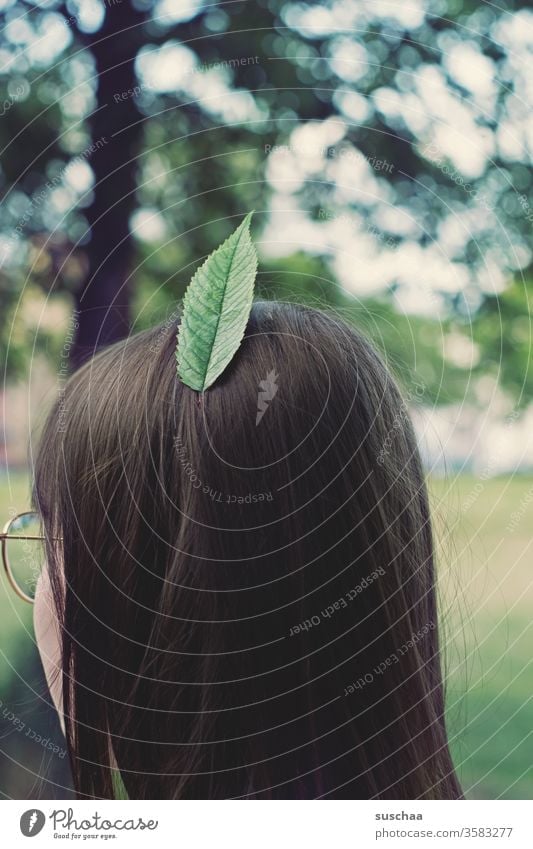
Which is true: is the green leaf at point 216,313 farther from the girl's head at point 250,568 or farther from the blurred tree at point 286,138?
the blurred tree at point 286,138

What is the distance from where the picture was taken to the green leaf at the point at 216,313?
14.9 inches

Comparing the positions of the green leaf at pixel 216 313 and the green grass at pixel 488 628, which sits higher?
the green leaf at pixel 216 313

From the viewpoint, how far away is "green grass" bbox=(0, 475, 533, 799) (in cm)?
62

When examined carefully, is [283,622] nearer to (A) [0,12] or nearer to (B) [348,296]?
(B) [348,296]

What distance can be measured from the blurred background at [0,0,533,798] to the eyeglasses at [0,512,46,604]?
0.07ft
